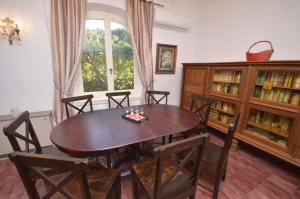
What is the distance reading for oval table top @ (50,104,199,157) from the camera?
44.3 inches

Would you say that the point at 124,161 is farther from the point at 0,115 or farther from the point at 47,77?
the point at 0,115

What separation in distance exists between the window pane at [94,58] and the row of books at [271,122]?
2.67 meters

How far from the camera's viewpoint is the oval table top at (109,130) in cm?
112

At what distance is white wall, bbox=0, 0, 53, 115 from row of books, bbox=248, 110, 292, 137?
10.6 ft

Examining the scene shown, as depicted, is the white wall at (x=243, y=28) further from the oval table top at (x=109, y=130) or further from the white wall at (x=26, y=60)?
the white wall at (x=26, y=60)

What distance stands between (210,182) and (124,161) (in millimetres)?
1092

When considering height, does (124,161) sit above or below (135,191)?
below

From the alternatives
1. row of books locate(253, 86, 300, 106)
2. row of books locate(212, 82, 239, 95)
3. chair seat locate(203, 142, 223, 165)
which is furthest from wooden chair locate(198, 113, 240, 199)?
row of books locate(212, 82, 239, 95)

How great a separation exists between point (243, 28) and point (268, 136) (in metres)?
1.86

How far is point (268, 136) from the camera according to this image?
207 centimetres

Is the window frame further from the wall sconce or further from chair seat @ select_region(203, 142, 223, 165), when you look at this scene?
chair seat @ select_region(203, 142, 223, 165)

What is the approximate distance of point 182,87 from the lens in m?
3.33

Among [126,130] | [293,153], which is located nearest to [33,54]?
[126,130]

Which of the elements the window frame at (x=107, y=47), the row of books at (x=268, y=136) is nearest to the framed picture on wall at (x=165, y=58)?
the window frame at (x=107, y=47)
